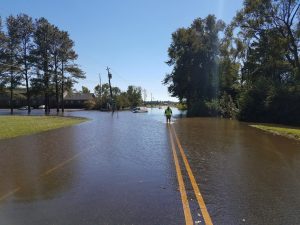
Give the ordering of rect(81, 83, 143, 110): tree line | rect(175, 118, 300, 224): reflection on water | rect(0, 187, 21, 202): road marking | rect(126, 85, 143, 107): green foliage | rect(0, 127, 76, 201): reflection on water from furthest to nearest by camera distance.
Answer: rect(126, 85, 143, 107): green foliage → rect(81, 83, 143, 110): tree line → rect(0, 127, 76, 201): reflection on water → rect(0, 187, 21, 202): road marking → rect(175, 118, 300, 224): reflection on water

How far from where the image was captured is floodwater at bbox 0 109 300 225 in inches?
249

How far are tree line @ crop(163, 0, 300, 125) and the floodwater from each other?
98.2ft

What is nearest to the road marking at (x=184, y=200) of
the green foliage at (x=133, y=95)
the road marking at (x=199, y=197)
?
the road marking at (x=199, y=197)

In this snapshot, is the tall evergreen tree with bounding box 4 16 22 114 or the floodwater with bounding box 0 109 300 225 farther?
the tall evergreen tree with bounding box 4 16 22 114

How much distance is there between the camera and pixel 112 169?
35.8 ft

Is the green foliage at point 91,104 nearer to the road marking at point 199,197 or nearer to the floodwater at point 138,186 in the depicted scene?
the floodwater at point 138,186

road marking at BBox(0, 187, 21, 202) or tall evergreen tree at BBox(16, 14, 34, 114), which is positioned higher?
tall evergreen tree at BBox(16, 14, 34, 114)

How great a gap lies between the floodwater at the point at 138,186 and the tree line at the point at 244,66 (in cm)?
2992

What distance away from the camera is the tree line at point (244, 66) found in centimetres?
4428

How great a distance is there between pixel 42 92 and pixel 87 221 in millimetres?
70798

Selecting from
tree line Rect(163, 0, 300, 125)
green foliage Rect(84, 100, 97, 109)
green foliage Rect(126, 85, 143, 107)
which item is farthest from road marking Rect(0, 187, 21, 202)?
green foliage Rect(126, 85, 143, 107)

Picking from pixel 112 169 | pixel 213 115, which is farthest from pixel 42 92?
pixel 112 169

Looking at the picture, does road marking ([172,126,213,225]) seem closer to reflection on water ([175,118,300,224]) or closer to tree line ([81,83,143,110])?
reflection on water ([175,118,300,224])

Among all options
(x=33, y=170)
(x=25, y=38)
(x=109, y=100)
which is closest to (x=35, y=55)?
(x=25, y=38)
